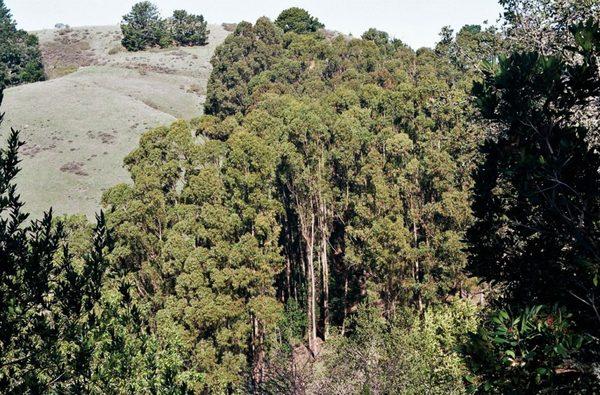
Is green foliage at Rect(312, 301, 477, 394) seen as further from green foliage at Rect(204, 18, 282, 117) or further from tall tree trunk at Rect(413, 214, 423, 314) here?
green foliage at Rect(204, 18, 282, 117)

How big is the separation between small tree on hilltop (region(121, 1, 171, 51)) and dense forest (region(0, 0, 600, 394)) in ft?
251

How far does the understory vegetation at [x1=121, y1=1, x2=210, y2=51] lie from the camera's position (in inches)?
4926

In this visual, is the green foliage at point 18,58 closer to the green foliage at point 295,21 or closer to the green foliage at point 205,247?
the green foliage at point 295,21

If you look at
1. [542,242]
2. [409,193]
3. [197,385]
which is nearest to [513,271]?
[542,242]

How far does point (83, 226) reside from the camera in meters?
32.6

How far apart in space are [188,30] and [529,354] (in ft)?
438

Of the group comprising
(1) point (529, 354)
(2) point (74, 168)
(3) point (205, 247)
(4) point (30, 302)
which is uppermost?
(4) point (30, 302)

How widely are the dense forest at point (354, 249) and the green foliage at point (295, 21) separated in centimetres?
5302

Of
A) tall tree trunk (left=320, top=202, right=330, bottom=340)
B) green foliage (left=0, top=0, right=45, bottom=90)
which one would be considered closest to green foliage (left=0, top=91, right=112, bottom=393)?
tall tree trunk (left=320, top=202, right=330, bottom=340)

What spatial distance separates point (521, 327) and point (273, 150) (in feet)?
98.6

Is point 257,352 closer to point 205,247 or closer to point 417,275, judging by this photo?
point 205,247

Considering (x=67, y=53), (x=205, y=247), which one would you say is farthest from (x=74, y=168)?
(x=67, y=53)

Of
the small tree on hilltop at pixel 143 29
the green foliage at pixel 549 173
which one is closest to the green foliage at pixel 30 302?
the green foliage at pixel 549 173

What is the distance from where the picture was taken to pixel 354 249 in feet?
128
